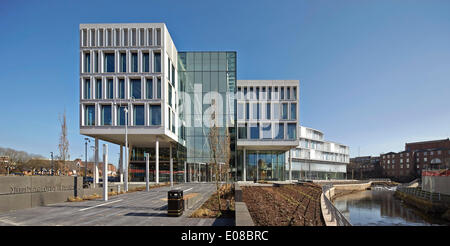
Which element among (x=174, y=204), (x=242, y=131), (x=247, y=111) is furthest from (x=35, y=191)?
(x=247, y=111)

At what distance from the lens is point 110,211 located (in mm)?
15234

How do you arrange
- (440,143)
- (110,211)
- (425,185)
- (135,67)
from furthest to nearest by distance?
(440,143)
(135,67)
(425,185)
(110,211)

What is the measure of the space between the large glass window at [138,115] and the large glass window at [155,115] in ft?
4.19

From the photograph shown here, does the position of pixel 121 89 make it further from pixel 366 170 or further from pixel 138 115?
pixel 366 170

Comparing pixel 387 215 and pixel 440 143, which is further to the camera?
pixel 440 143

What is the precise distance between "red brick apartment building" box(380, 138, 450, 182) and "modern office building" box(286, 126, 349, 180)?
23757mm

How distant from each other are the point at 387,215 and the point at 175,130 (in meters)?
32.6

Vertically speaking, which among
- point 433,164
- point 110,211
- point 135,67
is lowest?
point 433,164

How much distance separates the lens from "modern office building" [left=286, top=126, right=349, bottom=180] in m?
84.8

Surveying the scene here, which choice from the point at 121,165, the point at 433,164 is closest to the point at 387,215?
the point at 121,165

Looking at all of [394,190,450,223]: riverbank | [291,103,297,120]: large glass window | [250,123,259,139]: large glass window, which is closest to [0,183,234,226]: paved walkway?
[394,190,450,223]: riverbank

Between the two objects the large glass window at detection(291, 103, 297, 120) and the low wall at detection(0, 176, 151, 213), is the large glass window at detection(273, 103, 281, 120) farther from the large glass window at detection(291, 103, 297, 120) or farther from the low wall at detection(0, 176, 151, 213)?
the low wall at detection(0, 176, 151, 213)

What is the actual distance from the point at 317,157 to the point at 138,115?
70.5 m
